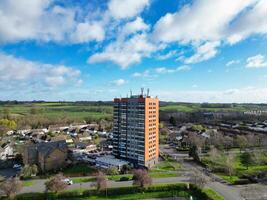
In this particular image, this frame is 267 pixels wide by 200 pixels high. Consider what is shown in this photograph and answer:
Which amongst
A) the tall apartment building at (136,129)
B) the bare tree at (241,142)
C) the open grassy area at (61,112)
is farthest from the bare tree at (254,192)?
the open grassy area at (61,112)

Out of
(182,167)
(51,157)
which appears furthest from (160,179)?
(51,157)

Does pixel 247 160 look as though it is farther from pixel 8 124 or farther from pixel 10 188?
pixel 8 124

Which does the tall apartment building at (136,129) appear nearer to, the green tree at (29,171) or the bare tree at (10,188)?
the green tree at (29,171)

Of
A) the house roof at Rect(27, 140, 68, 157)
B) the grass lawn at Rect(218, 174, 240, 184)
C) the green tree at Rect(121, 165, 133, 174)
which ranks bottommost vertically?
the grass lawn at Rect(218, 174, 240, 184)

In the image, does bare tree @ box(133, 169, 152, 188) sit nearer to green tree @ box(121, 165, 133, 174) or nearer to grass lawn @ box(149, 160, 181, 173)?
green tree @ box(121, 165, 133, 174)

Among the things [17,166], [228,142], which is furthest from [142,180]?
[228,142]

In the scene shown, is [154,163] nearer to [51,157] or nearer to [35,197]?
[51,157]


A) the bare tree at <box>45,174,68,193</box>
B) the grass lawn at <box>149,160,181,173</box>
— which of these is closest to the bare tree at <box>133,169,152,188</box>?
the bare tree at <box>45,174,68,193</box>
